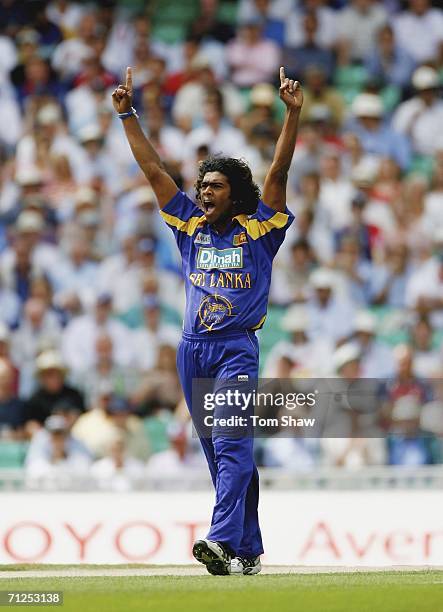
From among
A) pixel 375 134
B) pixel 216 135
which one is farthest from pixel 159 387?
pixel 375 134

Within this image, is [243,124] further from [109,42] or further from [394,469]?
[394,469]

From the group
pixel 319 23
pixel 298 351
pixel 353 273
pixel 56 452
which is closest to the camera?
pixel 56 452

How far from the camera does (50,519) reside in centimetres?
1059

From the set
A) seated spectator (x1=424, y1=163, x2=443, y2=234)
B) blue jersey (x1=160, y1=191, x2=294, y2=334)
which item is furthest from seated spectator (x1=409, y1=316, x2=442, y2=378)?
blue jersey (x1=160, y1=191, x2=294, y2=334)

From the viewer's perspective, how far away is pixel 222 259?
795 centimetres

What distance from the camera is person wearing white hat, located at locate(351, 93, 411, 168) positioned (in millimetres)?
15805

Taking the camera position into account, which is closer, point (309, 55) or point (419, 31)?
point (309, 55)

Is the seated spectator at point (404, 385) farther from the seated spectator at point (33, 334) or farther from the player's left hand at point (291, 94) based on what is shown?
the player's left hand at point (291, 94)

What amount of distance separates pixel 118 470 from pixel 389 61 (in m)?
6.97

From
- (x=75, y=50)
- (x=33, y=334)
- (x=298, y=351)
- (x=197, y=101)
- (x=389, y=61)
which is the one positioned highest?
(x=75, y=50)

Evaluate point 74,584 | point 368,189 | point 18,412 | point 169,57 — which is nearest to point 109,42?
point 169,57

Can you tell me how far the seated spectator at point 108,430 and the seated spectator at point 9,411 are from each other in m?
0.47

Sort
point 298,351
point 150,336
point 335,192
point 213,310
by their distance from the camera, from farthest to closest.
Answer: point 335,192 → point 150,336 → point 298,351 → point 213,310

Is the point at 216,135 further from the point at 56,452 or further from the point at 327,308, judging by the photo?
the point at 56,452
